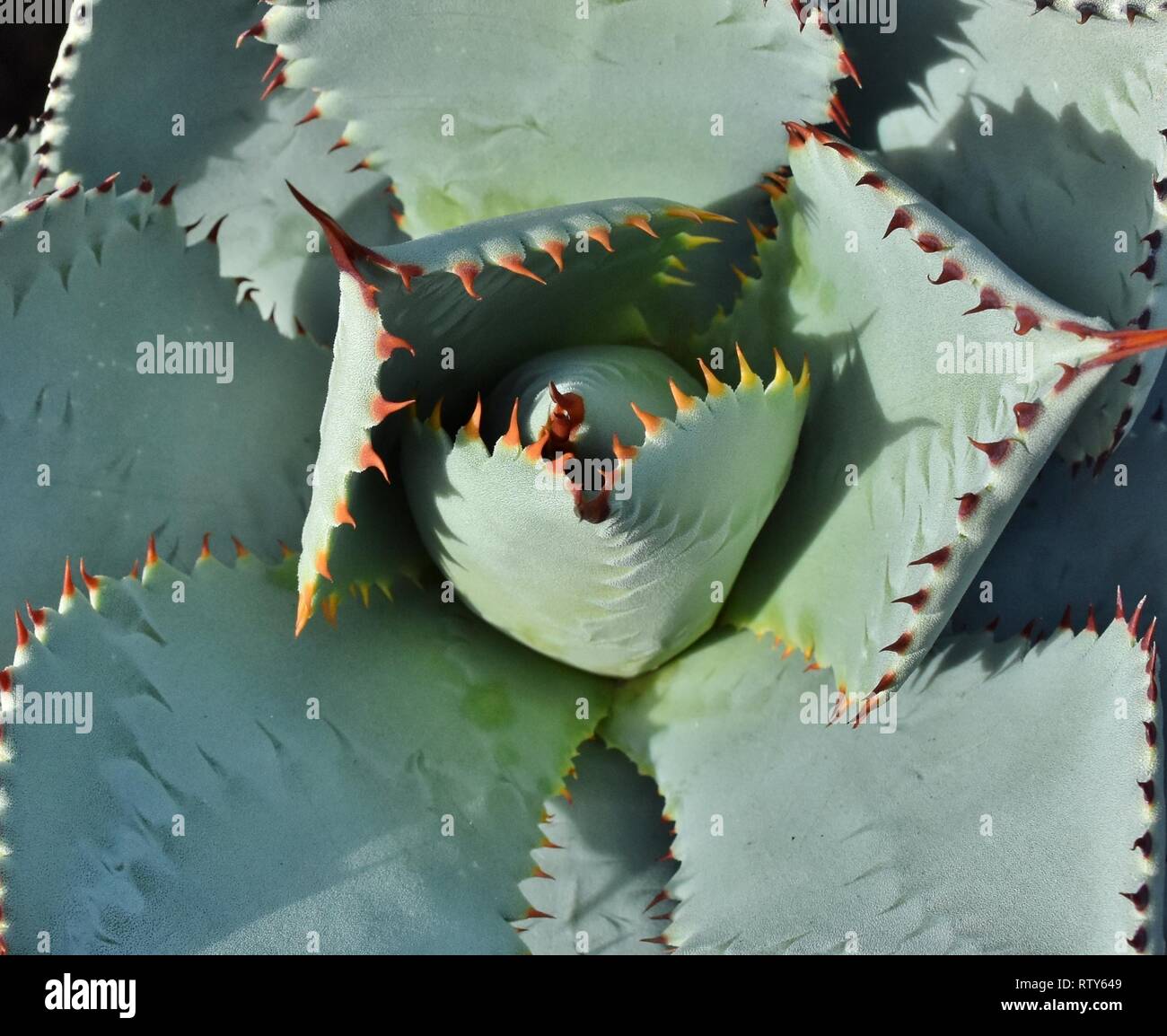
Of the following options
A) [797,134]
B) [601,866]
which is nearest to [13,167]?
[797,134]

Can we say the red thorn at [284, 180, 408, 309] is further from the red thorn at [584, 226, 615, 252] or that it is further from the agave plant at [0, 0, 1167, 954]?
the red thorn at [584, 226, 615, 252]

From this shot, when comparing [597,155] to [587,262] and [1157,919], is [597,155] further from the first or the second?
[1157,919]

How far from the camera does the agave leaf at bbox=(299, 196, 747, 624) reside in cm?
85

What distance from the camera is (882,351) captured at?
101cm

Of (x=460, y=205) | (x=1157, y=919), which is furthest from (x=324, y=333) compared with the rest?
(x=1157, y=919)

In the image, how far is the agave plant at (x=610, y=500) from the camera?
94cm

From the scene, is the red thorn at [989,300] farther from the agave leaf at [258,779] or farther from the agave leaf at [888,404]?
the agave leaf at [258,779]

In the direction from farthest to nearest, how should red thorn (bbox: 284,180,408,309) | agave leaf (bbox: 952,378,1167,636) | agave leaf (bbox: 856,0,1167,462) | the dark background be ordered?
the dark background < agave leaf (bbox: 952,378,1167,636) < agave leaf (bbox: 856,0,1167,462) < red thorn (bbox: 284,180,408,309)

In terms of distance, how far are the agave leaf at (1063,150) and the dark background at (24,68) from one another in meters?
1.11

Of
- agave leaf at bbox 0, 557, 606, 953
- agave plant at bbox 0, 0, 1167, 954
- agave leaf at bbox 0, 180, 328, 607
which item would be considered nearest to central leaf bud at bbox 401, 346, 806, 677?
agave plant at bbox 0, 0, 1167, 954

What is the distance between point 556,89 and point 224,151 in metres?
0.39

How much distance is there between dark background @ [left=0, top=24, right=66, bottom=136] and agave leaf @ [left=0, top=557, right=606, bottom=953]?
881 mm

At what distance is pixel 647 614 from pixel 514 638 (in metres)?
0.17

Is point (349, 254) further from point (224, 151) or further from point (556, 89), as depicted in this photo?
point (224, 151)
